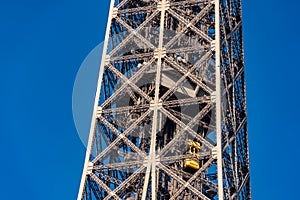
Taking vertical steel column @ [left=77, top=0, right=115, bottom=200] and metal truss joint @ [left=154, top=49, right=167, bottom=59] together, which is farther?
metal truss joint @ [left=154, top=49, right=167, bottom=59]

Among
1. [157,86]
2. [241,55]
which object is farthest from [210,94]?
[241,55]

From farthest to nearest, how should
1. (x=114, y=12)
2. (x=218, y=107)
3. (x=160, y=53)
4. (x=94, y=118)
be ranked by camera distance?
(x=114, y=12)
(x=160, y=53)
(x=94, y=118)
(x=218, y=107)

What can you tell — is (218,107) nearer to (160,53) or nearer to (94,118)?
(160,53)

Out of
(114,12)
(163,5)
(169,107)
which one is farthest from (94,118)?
(163,5)

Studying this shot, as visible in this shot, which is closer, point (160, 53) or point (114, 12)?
point (160, 53)

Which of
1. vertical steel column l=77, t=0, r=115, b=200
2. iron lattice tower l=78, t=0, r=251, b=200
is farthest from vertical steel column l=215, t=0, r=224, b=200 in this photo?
vertical steel column l=77, t=0, r=115, b=200

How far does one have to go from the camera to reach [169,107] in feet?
138

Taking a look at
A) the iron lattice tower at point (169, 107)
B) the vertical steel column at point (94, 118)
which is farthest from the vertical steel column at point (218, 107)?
the vertical steel column at point (94, 118)

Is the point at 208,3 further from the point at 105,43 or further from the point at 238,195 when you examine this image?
the point at 238,195

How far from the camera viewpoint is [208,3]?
1810 inches

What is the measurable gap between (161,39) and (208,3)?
3436mm

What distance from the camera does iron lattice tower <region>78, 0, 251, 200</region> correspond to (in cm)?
3991

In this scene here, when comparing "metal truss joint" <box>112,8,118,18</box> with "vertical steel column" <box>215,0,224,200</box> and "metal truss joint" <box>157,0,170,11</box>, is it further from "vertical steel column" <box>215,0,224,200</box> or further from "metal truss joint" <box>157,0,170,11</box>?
"vertical steel column" <box>215,0,224,200</box>

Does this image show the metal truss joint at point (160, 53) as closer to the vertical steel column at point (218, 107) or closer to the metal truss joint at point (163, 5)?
the vertical steel column at point (218, 107)
